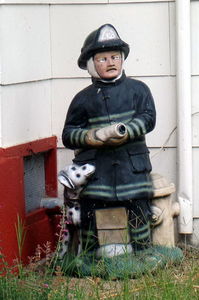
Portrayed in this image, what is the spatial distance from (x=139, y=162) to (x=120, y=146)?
15cm

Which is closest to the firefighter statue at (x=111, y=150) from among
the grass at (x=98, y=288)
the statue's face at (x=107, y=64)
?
the statue's face at (x=107, y=64)

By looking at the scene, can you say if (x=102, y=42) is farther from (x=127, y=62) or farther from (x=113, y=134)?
(x=127, y=62)

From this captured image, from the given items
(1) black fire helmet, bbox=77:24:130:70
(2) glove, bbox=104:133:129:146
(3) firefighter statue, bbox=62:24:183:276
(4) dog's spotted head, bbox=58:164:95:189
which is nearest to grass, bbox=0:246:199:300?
(3) firefighter statue, bbox=62:24:183:276

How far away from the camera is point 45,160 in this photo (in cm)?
604

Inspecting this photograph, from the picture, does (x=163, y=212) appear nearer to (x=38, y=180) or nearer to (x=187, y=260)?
(x=187, y=260)

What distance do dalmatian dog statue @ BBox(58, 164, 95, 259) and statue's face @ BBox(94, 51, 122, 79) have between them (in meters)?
0.54

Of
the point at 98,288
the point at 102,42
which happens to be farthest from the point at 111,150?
the point at 98,288

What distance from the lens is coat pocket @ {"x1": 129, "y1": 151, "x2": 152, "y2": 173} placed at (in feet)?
17.1

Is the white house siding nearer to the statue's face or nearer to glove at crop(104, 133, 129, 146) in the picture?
the statue's face

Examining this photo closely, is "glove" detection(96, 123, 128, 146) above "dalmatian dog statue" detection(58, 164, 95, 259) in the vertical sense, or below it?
above

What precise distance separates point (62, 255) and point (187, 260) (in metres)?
0.76

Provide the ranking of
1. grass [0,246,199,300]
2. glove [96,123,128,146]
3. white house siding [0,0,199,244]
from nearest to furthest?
grass [0,246,199,300]
glove [96,123,128,146]
white house siding [0,0,199,244]

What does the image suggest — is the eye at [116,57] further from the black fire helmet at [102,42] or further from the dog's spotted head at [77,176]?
the dog's spotted head at [77,176]

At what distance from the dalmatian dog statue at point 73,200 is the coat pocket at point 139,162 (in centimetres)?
24
